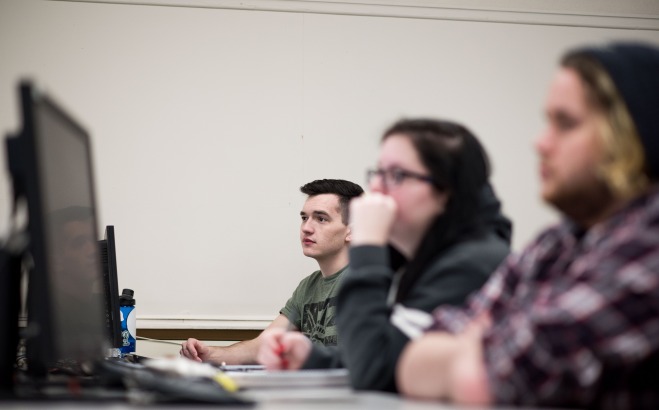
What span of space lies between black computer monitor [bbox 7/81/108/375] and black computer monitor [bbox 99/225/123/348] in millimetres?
701


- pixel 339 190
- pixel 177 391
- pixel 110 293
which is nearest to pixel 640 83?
pixel 177 391

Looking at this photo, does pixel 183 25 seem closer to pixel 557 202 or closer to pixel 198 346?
pixel 198 346

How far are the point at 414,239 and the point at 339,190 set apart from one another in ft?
6.77

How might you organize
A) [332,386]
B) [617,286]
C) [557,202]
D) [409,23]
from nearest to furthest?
[617,286], [557,202], [332,386], [409,23]

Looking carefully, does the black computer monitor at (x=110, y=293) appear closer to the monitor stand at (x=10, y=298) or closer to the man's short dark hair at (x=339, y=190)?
the monitor stand at (x=10, y=298)

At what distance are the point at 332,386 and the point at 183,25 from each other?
2.88 meters

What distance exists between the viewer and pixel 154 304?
3684 millimetres

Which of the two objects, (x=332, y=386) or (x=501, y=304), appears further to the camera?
(x=332, y=386)

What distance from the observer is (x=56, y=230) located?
3.77ft

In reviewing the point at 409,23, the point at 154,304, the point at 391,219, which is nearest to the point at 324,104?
the point at 409,23

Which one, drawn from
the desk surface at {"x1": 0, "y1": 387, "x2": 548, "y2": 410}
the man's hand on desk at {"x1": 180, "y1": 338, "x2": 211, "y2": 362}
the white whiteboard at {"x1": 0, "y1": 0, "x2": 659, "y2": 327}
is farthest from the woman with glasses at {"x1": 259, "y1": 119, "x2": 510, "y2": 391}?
the white whiteboard at {"x1": 0, "y1": 0, "x2": 659, "y2": 327}

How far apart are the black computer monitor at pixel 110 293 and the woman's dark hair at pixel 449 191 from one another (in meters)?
1.06

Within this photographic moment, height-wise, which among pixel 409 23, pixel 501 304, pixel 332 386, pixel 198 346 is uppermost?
pixel 409 23

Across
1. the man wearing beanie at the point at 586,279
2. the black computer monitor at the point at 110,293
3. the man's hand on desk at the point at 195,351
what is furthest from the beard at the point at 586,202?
the man's hand on desk at the point at 195,351
